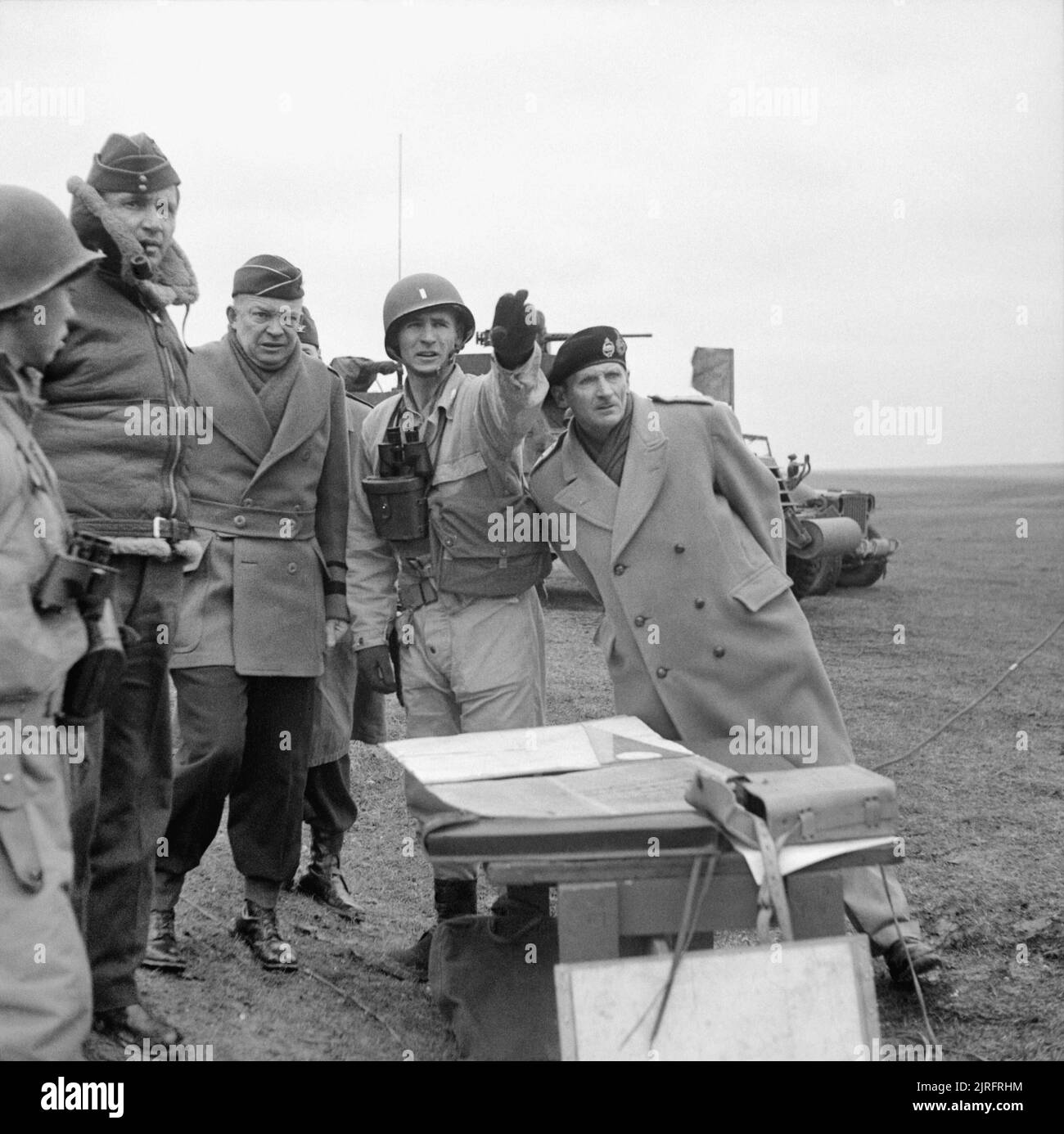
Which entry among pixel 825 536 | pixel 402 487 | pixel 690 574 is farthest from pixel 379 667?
pixel 825 536

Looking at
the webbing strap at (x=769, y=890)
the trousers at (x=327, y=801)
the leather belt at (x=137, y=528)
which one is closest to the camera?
the webbing strap at (x=769, y=890)

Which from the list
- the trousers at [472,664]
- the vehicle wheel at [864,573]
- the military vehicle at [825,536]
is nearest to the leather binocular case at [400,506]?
the trousers at [472,664]

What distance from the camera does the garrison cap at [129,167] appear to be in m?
3.52

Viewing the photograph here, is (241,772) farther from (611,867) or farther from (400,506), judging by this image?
(611,867)

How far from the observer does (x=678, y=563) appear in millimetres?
3857

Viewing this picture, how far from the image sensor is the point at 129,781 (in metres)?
3.48

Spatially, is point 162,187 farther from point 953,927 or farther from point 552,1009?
point 953,927

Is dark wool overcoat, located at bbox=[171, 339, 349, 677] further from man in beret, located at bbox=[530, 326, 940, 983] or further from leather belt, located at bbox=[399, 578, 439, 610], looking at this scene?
man in beret, located at bbox=[530, 326, 940, 983]

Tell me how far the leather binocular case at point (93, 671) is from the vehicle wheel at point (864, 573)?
13.5 m

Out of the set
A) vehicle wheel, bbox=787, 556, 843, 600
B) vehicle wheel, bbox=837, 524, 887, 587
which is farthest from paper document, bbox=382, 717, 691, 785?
vehicle wheel, bbox=837, 524, 887, 587

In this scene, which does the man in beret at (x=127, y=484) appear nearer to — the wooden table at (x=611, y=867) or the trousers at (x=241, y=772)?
the trousers at (x=241, y=772)
